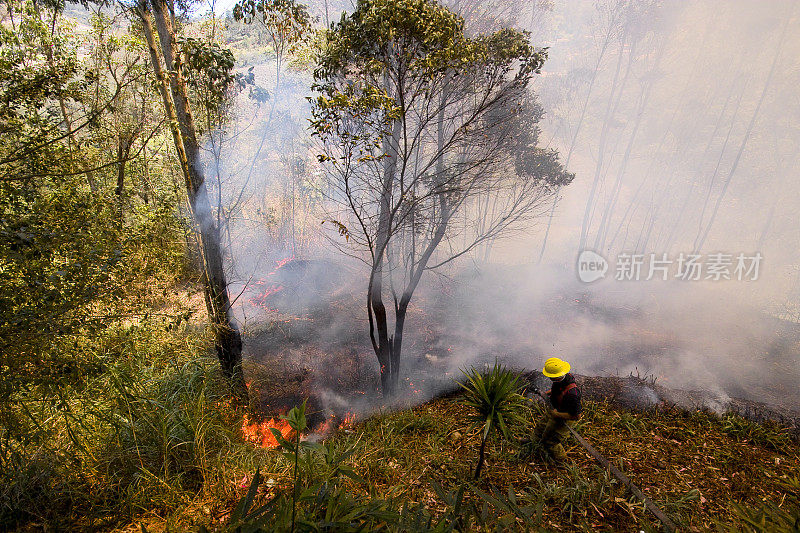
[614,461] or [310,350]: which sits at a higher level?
[614,461]

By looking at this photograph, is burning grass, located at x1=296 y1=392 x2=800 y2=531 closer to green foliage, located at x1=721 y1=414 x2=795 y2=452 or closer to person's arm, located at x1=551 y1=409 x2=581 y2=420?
green foliage, located at x1=721 y1=414 x2=795 y2=452

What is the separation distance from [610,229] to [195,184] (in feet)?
116

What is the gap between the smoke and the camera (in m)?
11.0

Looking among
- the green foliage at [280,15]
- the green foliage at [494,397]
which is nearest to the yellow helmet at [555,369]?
the green foliage at [494,397]

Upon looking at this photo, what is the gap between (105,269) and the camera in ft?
9.93

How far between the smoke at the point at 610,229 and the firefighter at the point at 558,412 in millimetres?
4451

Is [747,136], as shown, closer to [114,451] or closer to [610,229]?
[610,229]

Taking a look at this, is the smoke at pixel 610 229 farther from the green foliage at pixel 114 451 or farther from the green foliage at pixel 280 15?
the green foliage at pixel 114 451

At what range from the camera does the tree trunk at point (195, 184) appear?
512cm

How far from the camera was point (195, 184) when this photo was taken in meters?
5.58

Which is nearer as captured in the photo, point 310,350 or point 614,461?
point 614,461

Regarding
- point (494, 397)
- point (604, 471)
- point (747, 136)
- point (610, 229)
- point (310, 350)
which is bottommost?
point (310, 350)
